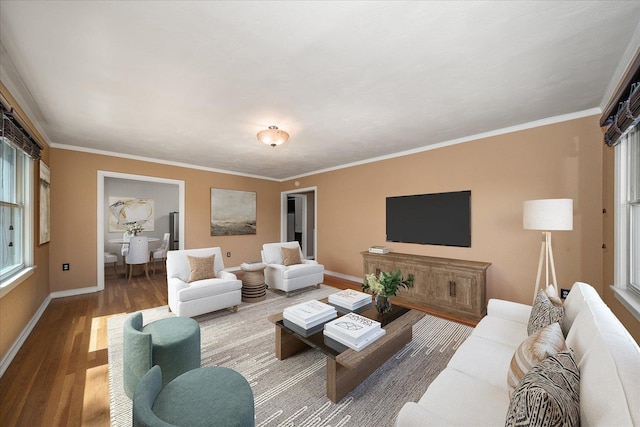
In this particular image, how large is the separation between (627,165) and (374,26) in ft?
8.73

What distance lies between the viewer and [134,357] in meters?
1.69

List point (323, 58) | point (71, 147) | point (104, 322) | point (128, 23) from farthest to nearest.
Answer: point (71, 147) → point (104, 322) → point (323, 58) → point (128, 23)

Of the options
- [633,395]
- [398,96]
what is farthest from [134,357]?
[398,96]

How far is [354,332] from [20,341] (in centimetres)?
339

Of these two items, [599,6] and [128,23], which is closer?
[599,6]

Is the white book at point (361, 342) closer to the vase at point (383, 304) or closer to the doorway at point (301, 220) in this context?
the vase at point (383, 304)

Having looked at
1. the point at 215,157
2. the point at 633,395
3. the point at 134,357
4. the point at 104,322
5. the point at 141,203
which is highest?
the point at 215,157

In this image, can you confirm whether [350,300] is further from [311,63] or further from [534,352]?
[311,63]

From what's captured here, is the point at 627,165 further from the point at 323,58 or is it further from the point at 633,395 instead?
the point at 323,58

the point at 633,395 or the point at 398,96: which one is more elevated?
the point at 398,96

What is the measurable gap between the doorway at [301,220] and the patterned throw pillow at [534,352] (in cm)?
581

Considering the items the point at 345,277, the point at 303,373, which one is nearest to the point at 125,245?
the point at 345,277

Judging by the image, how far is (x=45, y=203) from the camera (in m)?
3.59

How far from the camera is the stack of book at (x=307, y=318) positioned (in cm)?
210
